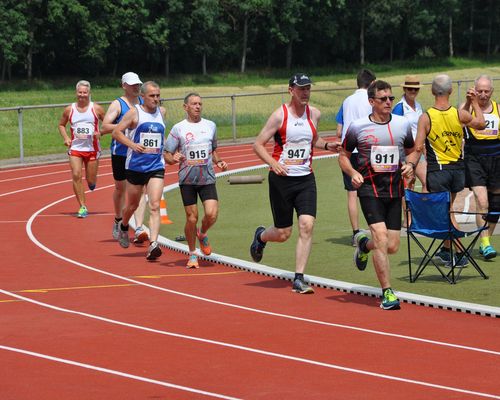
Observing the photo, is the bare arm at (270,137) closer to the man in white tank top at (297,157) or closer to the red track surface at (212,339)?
the man in white tank top at (297,157)

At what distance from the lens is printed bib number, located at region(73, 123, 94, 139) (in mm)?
19797

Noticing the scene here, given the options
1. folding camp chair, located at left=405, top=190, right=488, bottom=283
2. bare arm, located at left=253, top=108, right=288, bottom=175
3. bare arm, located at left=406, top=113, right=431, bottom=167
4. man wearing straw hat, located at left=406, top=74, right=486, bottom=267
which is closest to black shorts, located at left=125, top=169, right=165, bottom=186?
bare arm, located at left=253, top=108, right=288, bottom=175

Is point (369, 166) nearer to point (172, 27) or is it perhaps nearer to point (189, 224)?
point (189, 224)

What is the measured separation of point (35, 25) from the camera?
280ft

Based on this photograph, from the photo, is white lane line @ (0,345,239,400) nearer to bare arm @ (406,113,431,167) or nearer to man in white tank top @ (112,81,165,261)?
bare arm @ (406,113,431,167)

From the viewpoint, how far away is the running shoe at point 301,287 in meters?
12.2

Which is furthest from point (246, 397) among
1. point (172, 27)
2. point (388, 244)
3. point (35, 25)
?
point (172, 27)

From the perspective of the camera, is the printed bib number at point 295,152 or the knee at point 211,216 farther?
the knee at point 211,216

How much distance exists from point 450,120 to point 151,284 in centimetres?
353

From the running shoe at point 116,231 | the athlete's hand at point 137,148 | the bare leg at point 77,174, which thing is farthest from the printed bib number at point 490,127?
the bare leg at point 77,174

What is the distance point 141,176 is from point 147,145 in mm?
411

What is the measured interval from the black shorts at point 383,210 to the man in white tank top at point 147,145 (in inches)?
152

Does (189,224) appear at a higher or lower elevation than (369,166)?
lower

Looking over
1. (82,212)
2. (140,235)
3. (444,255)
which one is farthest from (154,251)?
(82,212)
